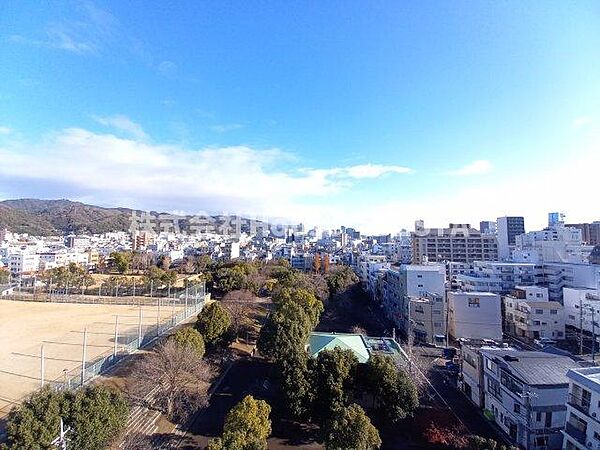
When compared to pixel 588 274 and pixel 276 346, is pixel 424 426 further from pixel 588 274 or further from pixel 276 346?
pixel 588 274

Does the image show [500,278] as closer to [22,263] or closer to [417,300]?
[417,300]

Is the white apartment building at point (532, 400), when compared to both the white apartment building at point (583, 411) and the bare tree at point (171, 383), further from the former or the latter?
the bare tree at point (171, 383)

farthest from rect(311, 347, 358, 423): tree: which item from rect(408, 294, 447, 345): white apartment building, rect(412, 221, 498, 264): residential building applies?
rect(412, 221, 498, 264): residential building

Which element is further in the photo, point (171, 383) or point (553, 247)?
point (553, 247)

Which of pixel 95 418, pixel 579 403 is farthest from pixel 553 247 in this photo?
pixel 95 418

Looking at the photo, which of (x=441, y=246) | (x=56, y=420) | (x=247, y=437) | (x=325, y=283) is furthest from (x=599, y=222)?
(x=56, y=420)

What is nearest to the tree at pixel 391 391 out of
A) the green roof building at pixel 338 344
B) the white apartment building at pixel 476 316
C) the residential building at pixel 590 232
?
the green roof building at pixel 338 344
